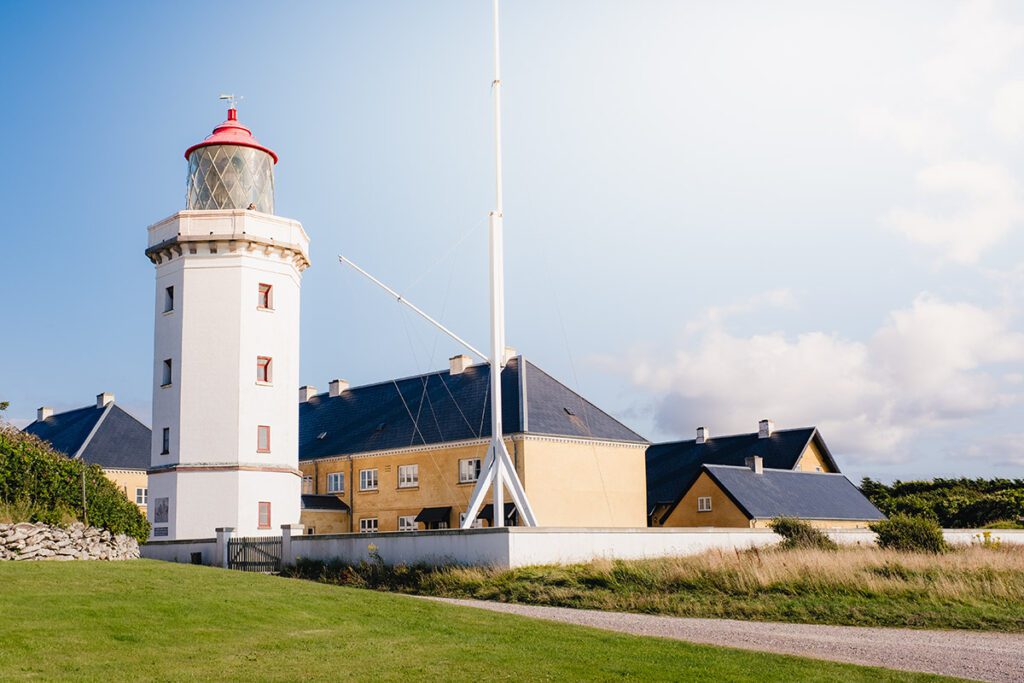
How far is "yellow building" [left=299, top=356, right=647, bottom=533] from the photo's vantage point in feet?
143

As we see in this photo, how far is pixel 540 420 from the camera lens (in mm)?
44281

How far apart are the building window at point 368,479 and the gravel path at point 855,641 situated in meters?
29.1

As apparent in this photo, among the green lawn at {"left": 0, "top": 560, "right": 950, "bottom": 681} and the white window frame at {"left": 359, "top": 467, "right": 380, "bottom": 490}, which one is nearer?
the green lawn at {"left": 0, "top": 560, "right": 950, "bottom": 681}

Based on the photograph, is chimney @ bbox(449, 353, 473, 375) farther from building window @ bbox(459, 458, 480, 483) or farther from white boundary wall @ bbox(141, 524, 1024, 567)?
white boundary wall @ bbox(141, 524, 1024, 567)

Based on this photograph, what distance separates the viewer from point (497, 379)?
30.2 meters

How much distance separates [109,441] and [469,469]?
2096 centimetres

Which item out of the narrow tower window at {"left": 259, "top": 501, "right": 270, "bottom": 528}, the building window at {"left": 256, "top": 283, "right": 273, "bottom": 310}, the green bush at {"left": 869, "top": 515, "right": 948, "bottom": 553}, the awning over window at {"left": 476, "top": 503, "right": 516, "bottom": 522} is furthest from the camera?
the awning over window at {"left": 476, "top": 503, "right": 516, "bottom": 522}

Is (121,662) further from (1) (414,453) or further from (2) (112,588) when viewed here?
(1) (414,453)

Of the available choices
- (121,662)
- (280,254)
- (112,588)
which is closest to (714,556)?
(112,588)

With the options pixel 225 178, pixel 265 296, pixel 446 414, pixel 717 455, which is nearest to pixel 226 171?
pixel 225 178

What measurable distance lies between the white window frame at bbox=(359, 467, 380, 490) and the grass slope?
21.0m

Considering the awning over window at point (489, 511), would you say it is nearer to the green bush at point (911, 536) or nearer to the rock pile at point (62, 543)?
the green bush at point (911, 536)

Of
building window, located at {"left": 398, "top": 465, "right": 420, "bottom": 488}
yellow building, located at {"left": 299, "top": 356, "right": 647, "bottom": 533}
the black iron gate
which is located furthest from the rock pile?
building window, located at {"left": 398, "top": 465, "right": 420, "bottom": 488}

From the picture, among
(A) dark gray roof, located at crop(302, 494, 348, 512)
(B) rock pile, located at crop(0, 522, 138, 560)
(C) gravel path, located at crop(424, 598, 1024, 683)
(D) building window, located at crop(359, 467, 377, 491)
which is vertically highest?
(D) building window, located at crop(359, 467, 377, 491)
